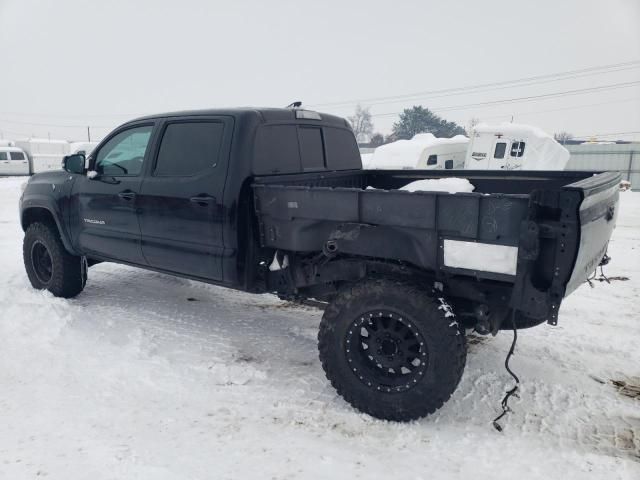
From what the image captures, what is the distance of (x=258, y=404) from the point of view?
10.9 feet

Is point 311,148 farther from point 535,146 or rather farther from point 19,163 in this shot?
point 19,163

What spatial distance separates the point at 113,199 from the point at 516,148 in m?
14.5

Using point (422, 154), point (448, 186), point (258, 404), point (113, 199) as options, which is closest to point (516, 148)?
point (422, 154)

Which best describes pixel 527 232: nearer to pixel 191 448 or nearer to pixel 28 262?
pixel 191 448

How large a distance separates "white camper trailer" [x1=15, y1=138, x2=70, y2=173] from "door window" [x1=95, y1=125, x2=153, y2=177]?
1036 inches

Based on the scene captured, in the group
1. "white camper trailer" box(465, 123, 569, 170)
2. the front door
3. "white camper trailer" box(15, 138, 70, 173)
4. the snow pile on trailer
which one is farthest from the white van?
the front door

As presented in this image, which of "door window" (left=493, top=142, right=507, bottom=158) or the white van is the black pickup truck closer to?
"door window" (left=493, top=142, right=507, bottom=158)

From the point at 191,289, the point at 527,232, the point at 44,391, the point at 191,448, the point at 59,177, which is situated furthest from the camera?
the point at 191,289

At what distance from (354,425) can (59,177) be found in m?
4.20

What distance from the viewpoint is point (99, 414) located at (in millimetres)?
3139

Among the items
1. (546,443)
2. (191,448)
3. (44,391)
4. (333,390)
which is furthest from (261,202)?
(546,443)

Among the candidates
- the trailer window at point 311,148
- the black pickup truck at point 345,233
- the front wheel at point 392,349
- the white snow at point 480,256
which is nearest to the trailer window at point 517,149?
the black pickup truck at point 345,233

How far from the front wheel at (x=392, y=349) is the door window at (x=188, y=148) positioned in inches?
65.8

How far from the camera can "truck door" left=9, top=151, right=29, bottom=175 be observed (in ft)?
90.1
